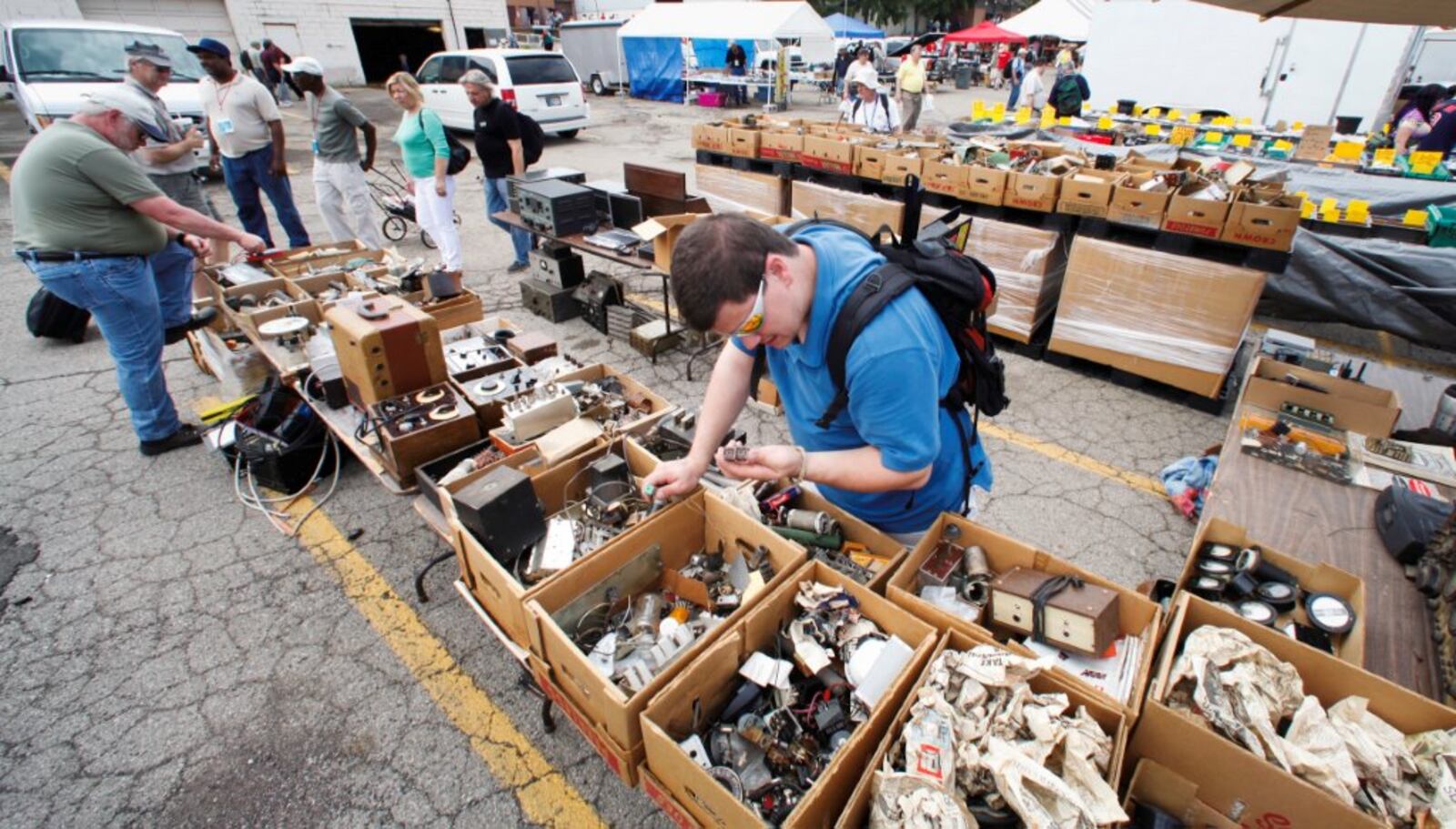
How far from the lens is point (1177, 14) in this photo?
12.7m

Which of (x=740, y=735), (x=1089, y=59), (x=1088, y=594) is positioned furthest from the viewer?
(x=1089, y=59)

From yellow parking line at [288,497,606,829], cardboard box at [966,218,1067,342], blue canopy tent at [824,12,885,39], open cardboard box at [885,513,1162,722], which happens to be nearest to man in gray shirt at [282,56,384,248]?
yellow parking line at [288,497,606,829]

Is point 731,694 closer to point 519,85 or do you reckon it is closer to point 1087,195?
point 1087,195

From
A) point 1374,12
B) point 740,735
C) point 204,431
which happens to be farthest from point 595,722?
point 204,431

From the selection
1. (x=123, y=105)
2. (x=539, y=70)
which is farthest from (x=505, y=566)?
(x=539, y=70)

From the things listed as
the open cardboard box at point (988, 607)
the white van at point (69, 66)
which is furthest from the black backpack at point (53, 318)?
the open cardboard box at point (988, 607)

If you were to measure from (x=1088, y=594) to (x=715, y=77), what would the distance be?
23.1 meters

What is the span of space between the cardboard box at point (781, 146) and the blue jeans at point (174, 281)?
5079 mm

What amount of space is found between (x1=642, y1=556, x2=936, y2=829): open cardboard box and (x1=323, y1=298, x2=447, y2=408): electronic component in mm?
2293

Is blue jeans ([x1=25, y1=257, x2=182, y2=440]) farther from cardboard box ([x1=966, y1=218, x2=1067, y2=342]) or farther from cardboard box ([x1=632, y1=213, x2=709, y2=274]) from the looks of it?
cardboard box ([x1=966, y1=218, x2=1067, y2=342])

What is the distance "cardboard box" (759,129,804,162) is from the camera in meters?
6.42

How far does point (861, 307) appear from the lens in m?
1.62

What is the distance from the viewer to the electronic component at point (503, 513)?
213cm

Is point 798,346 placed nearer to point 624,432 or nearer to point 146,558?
point 624,432
